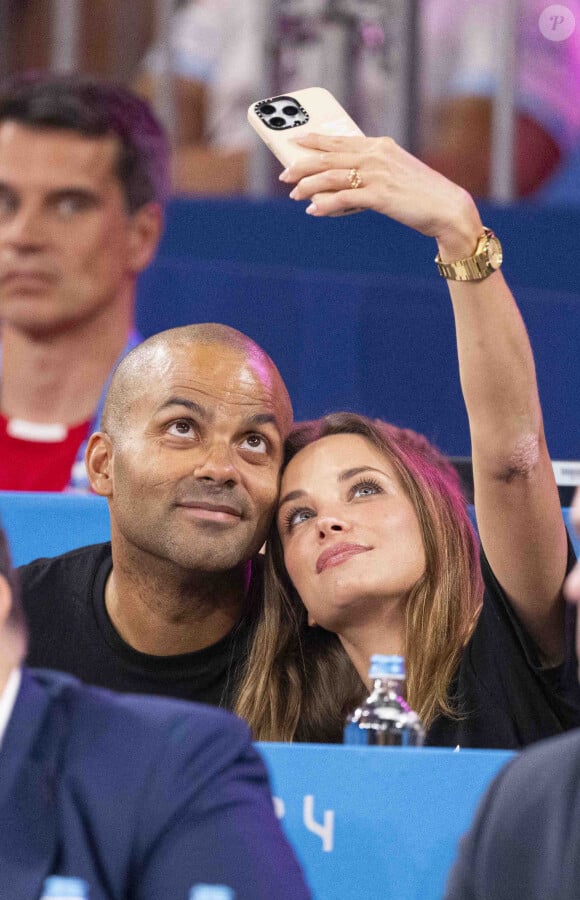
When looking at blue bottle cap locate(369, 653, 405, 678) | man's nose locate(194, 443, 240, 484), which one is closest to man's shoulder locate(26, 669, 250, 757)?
blue bottle cap locate(369, 653, 405, 678)

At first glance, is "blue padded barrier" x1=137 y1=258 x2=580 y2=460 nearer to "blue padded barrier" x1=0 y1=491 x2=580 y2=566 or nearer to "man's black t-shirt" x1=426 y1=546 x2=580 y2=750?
"blue padded barrier" x1=0 y1=491 x2=580 y2=566

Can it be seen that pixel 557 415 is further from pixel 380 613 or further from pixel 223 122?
pixel 223 122

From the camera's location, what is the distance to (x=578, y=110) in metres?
4.72

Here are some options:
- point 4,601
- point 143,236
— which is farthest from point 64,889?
point 143,236

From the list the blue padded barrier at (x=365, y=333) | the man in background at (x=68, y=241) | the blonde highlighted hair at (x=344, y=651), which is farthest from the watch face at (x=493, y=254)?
the man in background at (x=68, y=241)

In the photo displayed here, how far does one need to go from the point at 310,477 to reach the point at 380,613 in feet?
0.69

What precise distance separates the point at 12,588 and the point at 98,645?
90cm

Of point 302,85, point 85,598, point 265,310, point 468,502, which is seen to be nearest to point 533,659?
point 468,502

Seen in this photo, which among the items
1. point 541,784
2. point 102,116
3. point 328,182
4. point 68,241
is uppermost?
point 102,116

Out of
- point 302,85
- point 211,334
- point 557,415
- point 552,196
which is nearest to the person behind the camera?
point 211,334

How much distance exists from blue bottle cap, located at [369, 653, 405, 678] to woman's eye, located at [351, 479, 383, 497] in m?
0.42

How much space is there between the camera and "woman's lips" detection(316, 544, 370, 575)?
1879 mm

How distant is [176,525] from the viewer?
194 centimetres

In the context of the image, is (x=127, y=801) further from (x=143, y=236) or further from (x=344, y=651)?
(x=143, y=236)
